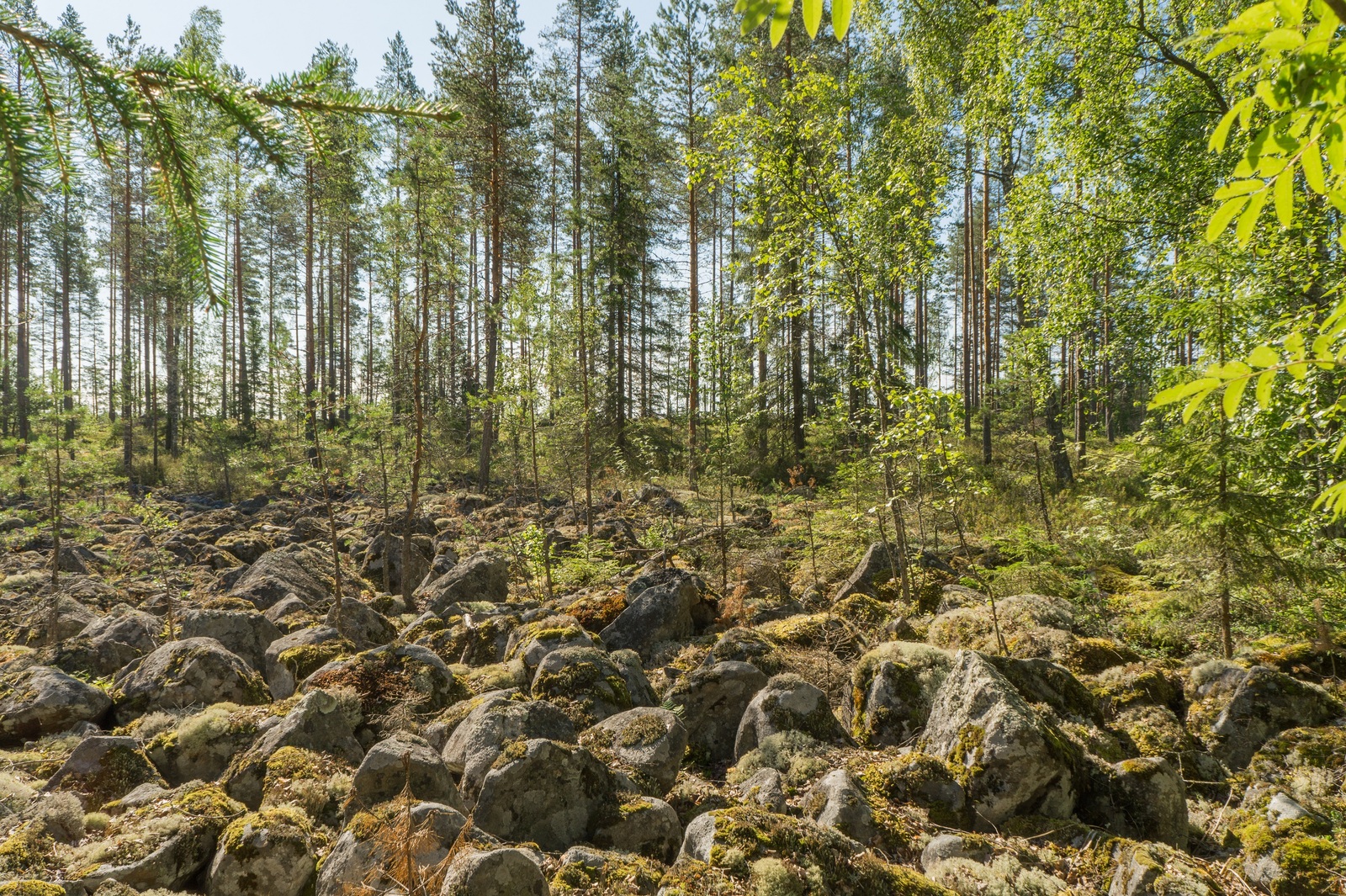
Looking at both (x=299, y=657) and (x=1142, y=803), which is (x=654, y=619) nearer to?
(x=299, y=657)

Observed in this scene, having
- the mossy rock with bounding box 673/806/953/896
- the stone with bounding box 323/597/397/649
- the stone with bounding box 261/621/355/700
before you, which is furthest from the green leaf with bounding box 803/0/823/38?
the stone with bounding box 323/597/397/649

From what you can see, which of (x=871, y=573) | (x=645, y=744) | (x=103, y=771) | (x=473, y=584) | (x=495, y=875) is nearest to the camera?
(x=495, y=875)

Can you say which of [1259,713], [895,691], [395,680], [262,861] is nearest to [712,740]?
[895,691]

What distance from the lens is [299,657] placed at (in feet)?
22.4

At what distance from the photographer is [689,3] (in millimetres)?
18688

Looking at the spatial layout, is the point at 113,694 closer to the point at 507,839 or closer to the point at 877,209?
the point at 507,839

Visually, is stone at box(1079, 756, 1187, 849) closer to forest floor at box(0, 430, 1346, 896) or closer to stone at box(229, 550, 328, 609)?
forest floor at box(0, 430, 1346, 896)

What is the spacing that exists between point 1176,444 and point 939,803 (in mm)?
4098

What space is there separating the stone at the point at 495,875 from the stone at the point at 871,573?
660 centimetres

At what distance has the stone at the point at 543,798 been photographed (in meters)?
4.00

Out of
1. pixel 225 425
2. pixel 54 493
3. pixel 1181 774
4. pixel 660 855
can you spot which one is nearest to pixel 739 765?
pixel 660 855

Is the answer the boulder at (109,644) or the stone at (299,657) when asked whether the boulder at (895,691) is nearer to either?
the stone at (299,657)

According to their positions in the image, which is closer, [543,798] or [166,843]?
[166,843]

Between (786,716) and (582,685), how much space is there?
6.29 ft
